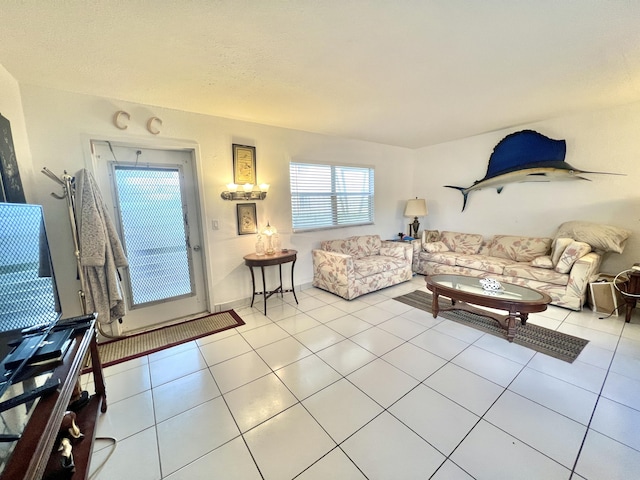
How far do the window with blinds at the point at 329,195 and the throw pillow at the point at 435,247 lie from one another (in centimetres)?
109

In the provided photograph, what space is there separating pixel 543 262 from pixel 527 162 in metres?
1.55

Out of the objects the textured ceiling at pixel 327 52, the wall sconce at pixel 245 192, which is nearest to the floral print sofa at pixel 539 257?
the textured ceiling at pixel 327 52

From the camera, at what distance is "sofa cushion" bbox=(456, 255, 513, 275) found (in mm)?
3578

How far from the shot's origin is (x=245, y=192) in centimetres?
325

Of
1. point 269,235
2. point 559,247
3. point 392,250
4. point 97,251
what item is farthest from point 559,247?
point 97,251

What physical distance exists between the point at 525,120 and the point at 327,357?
13.5 feet

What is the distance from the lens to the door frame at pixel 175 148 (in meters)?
2.38

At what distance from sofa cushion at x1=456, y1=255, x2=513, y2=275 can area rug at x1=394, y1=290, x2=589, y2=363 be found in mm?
963

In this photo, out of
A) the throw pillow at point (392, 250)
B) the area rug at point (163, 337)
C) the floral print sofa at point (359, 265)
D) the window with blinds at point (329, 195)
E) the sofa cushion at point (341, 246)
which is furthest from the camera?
the throw pillow at point (392, 250)

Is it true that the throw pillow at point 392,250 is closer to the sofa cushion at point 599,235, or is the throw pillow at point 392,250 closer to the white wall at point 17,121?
the sofa cushion at point 599,235

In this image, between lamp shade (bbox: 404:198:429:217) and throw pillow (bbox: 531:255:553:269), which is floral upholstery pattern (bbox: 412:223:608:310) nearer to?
throw pillow (bbox: 531:255:553:269)

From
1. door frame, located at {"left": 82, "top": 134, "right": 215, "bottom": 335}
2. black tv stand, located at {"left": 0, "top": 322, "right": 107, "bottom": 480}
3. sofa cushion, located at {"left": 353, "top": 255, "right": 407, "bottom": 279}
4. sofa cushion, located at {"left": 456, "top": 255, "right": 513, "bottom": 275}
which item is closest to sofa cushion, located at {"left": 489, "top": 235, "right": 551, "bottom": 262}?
sofa cushion, located at {"left": 456, "top": 255, "right": 513, "bottom": 275}

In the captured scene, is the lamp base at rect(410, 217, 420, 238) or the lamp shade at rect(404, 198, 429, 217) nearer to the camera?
the lamp shade at rect(404, 198, 429, 217)

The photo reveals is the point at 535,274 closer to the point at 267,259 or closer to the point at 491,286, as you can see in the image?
the point at 491,286
